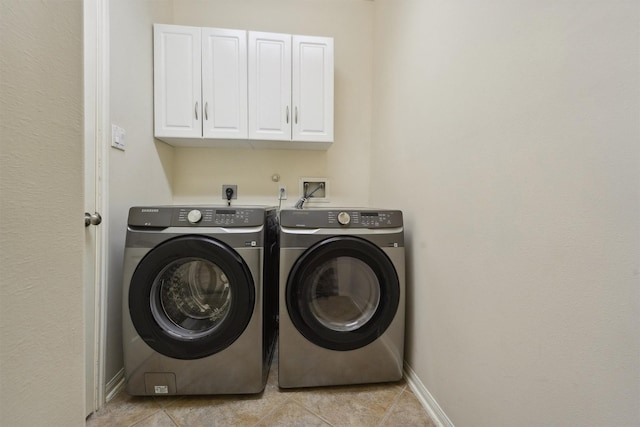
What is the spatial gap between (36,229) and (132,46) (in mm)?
1486

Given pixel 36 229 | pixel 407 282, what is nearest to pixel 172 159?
pixel 36 229

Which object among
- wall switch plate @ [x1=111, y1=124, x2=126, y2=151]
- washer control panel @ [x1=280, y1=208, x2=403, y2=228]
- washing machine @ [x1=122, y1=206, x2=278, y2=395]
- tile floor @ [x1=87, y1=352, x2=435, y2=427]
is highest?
wall switch plate @ [x1=111, y1=124, x2=126, y2=151]

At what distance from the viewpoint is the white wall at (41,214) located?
0.36 m

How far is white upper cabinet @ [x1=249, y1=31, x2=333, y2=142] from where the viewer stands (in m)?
1.69

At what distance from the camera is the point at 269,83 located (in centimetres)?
170

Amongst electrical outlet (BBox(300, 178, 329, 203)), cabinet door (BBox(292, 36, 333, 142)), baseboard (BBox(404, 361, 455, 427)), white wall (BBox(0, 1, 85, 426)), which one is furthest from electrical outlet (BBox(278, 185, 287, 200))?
white wall (BBox(0, 1, 85, 426))

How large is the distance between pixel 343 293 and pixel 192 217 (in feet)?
2.77

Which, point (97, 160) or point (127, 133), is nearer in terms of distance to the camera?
point (97, 160)

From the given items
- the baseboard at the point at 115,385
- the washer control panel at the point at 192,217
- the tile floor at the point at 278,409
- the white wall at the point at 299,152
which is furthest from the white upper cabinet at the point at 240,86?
the tile floor at the point at 278,409

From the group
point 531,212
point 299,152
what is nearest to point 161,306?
point 299,152

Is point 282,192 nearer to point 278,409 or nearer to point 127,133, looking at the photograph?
point 127,133

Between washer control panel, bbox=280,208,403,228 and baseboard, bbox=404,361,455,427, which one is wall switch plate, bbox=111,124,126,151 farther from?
baseboard, bbox=404,361,455,427

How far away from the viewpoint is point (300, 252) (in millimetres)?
1242

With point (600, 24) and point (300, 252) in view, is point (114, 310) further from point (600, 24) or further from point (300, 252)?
point (600, 24)
